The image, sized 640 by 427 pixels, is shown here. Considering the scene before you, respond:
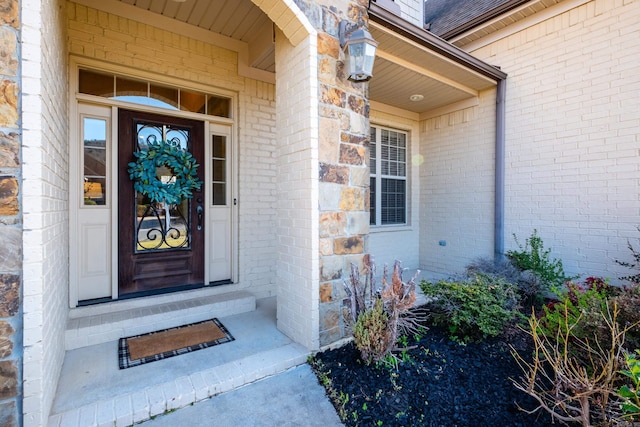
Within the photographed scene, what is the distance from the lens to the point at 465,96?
4910mm

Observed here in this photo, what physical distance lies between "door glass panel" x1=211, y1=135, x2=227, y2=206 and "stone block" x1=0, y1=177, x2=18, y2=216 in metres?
2.27

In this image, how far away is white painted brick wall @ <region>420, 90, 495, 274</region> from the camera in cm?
485

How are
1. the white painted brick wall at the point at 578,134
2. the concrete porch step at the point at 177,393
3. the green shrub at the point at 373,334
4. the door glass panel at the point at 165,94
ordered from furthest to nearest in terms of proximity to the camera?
the white painted brick wall at the point at 578,134
the door glass panel at the point at 165,94
the green shrub at the point at 373,334
the concrete porch step at the point at 177,393

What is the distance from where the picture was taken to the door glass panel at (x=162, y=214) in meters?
3.36

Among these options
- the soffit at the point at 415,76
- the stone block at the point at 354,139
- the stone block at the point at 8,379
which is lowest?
the stone block at the point at 8,379

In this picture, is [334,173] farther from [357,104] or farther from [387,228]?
[387,228]

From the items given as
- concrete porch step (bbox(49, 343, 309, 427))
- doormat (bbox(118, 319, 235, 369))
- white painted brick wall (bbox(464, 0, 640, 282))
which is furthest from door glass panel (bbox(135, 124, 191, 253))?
white painted brick wall (bbox(464, 0, 640, 282))

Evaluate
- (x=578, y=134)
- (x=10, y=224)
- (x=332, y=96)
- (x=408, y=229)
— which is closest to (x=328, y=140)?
(x=332, y=96)

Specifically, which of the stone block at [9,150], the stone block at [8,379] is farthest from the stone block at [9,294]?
the stone block at [9,150]

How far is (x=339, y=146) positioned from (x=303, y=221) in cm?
72

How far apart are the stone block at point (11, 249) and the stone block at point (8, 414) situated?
2.14 feet

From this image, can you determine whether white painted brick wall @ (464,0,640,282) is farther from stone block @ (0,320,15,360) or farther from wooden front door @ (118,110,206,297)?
stone block @ (0,320,15,360)

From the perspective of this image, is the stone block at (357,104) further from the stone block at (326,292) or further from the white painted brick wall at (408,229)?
the white painted brick wall at (408,229)

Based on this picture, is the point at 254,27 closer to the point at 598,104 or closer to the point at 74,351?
the point at 74,351
